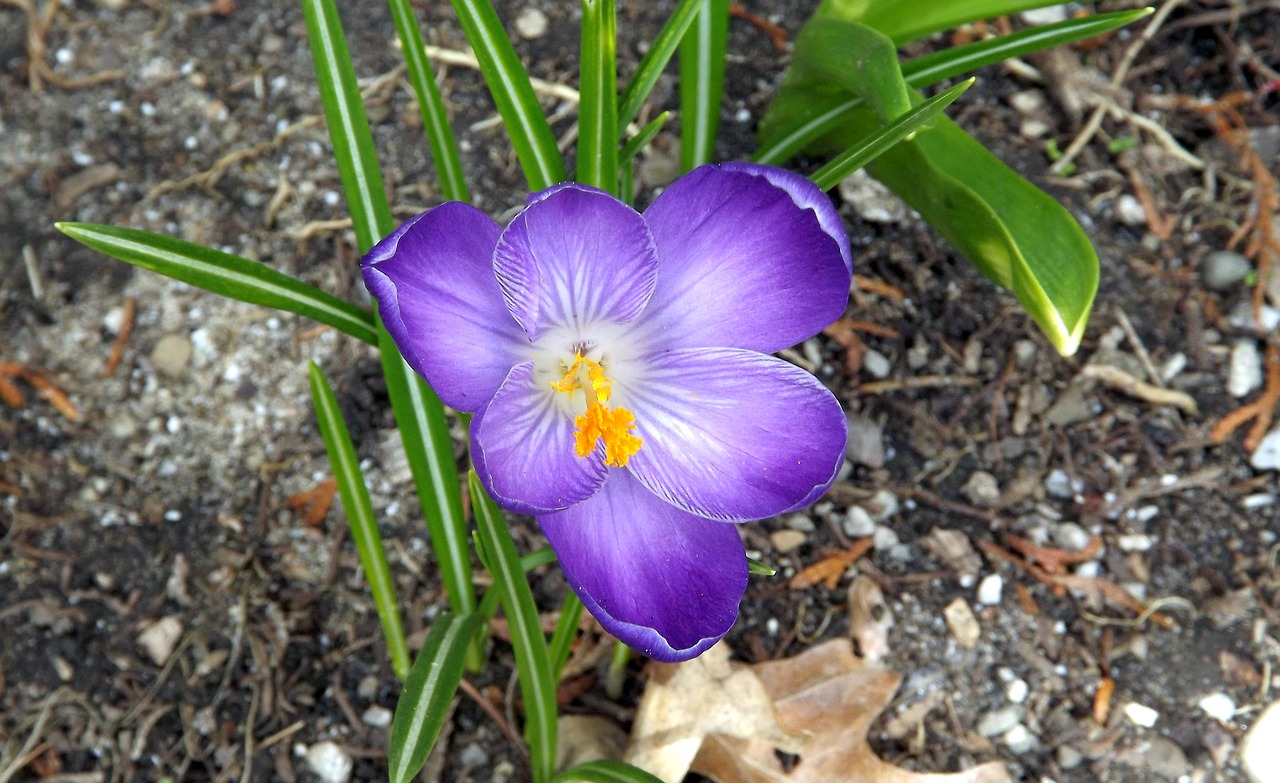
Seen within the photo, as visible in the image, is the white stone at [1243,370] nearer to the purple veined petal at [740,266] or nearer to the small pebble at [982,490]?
the small pebble at [982,490]

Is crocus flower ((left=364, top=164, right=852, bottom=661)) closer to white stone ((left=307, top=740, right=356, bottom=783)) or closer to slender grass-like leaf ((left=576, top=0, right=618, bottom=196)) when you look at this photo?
slender grass-like leaf ((left=576, top=0, right=618, bottom=196))

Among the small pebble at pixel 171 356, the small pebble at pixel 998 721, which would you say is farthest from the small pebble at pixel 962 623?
the small pebble at pixel 171 356

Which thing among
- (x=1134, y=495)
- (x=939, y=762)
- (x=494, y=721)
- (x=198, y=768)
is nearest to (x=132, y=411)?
(x=198, y=768)

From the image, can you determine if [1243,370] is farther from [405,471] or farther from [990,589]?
[405,471]

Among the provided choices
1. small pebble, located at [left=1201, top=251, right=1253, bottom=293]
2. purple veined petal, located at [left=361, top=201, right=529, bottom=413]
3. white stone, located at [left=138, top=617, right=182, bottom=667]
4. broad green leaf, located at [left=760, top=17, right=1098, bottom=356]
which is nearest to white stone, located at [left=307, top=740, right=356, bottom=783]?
white stone, located at [left=138, top=617, right=182, bottom=667]

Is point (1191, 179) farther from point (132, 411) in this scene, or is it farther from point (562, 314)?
point (132, 411)
